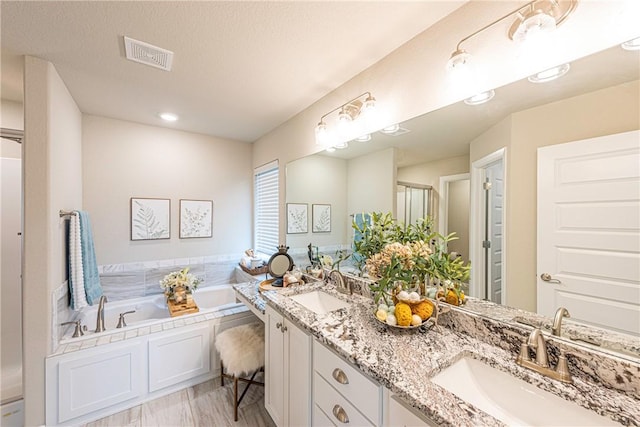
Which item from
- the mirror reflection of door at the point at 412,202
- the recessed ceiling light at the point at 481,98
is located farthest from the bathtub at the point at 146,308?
the recessed ceiling light at the point at 481,98

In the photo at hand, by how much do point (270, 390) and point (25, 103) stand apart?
2416 mm

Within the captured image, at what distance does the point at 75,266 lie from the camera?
6.22 feet

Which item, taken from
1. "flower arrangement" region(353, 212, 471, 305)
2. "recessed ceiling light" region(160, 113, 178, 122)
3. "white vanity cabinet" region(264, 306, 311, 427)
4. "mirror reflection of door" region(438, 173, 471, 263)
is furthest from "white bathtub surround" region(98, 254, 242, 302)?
"mirror reflection of door" region(438, 173, 471, 263)

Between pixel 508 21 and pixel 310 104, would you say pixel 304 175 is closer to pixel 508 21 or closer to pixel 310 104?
pixel 310 104

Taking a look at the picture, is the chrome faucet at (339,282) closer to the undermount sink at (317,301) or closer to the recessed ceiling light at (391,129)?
the undermount sink at (317,301)

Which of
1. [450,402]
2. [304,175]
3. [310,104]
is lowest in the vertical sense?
[450,402]

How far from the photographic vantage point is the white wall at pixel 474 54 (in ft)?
2.72

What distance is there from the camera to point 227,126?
9.40ft

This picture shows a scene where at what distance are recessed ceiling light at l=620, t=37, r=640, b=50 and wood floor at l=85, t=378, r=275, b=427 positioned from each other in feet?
8.42

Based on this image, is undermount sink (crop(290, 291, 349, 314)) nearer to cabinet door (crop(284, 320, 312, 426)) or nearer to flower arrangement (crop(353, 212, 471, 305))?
cabinet door (crop(284, 320, 312, 426))

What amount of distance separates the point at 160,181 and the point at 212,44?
2.01m

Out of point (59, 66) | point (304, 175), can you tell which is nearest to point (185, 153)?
point (59, 66)

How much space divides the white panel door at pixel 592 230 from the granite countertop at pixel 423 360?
261 mm

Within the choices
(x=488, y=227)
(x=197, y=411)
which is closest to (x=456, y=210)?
(x=488, y=227)
